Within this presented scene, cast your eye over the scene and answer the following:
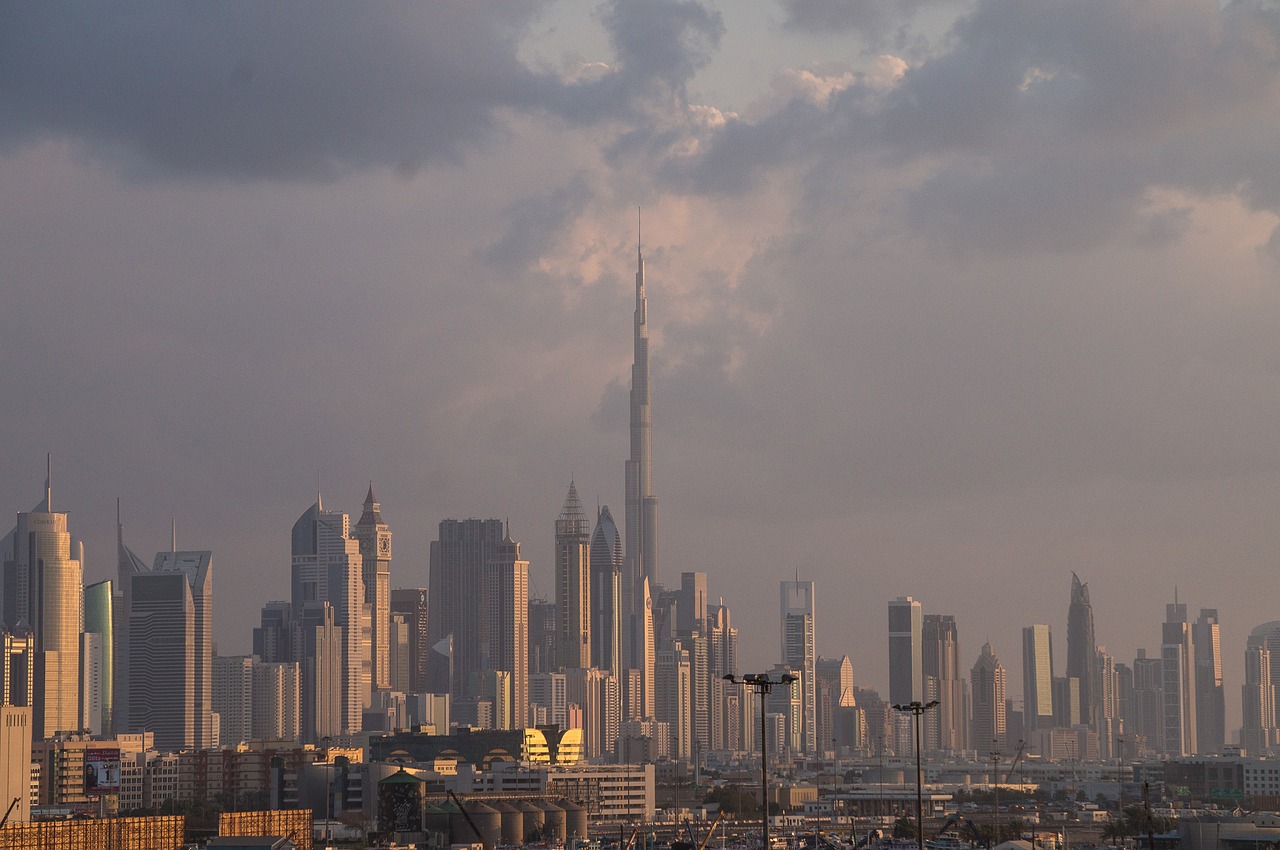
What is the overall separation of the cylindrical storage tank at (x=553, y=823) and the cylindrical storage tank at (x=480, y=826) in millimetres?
3864

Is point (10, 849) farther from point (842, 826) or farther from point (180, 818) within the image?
point (842, 826)

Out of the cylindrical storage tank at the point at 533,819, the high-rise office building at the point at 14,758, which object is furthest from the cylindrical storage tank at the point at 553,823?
the high-rise office building at the point at 14,758

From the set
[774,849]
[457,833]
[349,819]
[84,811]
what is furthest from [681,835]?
[84,811]

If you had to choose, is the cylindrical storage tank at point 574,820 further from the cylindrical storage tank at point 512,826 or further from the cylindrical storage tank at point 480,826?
the cylindrical storage tank at point 480,826

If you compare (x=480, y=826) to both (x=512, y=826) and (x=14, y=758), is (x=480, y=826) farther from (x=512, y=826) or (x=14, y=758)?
(x=14, y=758)

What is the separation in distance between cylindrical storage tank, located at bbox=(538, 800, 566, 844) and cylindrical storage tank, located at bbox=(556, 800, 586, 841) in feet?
2.36

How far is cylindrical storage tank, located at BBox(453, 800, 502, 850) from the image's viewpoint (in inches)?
5822

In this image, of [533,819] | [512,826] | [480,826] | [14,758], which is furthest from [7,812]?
[533,819]

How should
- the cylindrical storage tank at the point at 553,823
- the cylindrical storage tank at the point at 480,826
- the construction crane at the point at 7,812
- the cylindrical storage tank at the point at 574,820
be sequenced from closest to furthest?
the construction crane at the point at 7,812, the cylindrical storage tank at the point at 480,826, the cylindrical storage tank at the point at 553,823, the cylindrical storage tank at the point at 574,820

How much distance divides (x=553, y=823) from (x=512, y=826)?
4.01 meters

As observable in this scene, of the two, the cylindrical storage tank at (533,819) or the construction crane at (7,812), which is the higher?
the construction crane at (7,812)

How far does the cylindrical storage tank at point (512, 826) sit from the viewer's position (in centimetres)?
15138

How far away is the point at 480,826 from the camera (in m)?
149

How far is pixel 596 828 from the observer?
17750 cm
